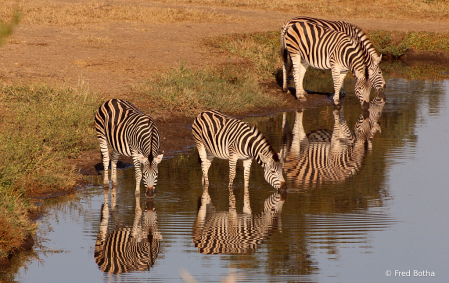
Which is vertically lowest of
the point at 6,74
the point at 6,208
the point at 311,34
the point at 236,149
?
the point at 6,208

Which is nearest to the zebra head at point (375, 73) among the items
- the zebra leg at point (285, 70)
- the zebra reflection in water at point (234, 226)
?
the zebra leg at point (285, 70)

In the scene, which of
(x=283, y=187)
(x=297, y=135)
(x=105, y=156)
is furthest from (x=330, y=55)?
(x=105, y=156)

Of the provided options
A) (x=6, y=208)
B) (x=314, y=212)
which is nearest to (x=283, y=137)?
(x=314, y=212)

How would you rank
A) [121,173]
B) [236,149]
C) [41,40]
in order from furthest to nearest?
1. [41,40]
2. [121,173]
3. [236,149]

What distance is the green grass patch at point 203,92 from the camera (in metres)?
16.8

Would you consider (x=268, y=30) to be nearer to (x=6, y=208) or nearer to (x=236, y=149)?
(x=236, y=149)

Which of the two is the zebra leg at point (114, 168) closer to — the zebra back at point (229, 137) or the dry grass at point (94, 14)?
the zebra back at point (229, 137)

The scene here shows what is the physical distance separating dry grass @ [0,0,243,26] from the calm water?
17214mm

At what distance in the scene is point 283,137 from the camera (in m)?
15.7

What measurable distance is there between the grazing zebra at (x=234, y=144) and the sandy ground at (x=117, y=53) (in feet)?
9.19

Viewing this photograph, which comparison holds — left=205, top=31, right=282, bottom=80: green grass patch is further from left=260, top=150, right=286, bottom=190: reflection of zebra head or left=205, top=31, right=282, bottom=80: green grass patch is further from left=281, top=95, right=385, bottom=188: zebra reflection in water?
left=260, top=150, right=286, bottom=190: reflection of zebra head

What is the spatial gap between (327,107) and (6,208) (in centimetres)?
1261

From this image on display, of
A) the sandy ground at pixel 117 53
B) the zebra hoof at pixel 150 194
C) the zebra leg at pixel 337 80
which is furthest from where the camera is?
the zebra leg at pixel 337 80
